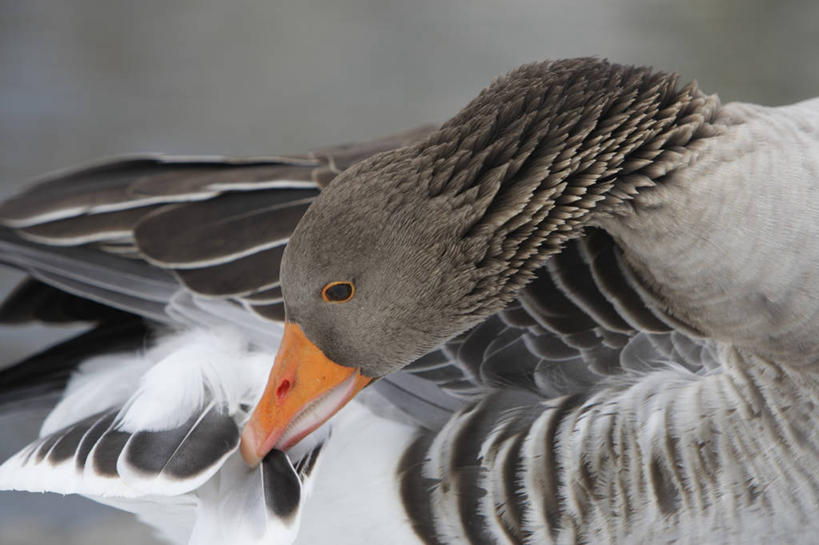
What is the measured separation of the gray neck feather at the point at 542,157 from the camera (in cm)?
144

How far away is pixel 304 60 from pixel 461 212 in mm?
3231

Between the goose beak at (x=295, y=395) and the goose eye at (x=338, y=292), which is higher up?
the goose eye at (x=338, y=292)

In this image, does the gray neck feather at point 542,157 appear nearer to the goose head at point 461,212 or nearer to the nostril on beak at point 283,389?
the goose head at point 461,212

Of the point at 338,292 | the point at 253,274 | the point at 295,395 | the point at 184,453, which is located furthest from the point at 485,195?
the point at 184,453

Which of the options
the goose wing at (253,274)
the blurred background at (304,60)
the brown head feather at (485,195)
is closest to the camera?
the brown head feather at (485,195)

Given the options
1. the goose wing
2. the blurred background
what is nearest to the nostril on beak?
the goose wing

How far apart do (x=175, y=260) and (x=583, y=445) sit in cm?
80

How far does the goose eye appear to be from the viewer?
4.71 ft

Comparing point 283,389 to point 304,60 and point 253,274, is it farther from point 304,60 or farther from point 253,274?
point 304,60

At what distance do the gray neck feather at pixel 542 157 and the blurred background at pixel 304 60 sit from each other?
2.60 m

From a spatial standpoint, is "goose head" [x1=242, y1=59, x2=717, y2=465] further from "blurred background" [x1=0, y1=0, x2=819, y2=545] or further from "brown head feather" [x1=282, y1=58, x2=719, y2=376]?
"blurred background" [x1=0, y1=0, x2=819, y2=545]

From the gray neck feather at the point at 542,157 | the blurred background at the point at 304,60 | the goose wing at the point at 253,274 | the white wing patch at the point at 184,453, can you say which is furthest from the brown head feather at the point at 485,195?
the blurred background at the point at 304,60

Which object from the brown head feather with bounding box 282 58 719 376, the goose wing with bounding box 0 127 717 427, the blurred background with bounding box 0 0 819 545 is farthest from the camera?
the blurred background with bounding box 0 0 819 545

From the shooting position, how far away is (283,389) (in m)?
1.54
